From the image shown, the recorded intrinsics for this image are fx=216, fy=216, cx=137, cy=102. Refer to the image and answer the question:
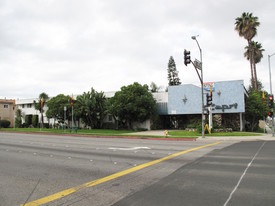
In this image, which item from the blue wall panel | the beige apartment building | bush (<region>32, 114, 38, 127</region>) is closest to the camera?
the blue wall panel

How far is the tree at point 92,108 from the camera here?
124 ft

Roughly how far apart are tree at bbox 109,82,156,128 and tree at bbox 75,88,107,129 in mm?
3833

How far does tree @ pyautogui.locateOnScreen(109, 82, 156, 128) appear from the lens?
33.5m

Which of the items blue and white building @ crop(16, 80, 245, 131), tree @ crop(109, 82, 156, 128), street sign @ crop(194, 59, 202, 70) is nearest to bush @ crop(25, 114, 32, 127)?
tree @ crop(109, 82, 156, 128)

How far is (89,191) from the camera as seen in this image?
5.48m

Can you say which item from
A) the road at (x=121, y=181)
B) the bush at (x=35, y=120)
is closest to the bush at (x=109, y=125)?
the bush at (x=35, y=120)

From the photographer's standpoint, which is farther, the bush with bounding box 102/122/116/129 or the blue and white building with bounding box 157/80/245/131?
the bush with bounding box 102/122/116/129

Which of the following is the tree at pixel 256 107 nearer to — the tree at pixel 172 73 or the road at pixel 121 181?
the road at pixel 121 181

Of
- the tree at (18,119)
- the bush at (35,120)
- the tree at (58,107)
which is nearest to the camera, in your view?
the tree at (58,107)

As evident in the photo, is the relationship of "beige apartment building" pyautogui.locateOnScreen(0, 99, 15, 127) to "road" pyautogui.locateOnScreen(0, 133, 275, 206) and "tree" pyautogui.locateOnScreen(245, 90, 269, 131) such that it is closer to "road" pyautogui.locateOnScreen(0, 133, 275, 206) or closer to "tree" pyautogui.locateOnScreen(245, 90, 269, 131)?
"tree" pyautogui.locateOnScreen(245, 90, 269, 131)

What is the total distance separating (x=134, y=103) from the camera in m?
33.6

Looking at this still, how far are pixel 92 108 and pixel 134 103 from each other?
8.84 m

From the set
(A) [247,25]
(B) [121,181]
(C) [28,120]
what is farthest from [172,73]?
(B) [121,181]

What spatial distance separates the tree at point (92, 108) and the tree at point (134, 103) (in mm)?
3833
